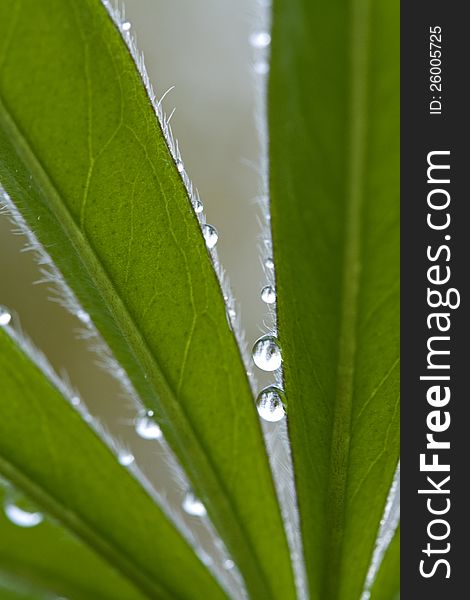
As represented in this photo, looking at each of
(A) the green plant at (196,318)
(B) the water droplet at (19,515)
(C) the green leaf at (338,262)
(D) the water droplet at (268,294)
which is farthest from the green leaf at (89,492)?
(D) the water droplet at (268,294)

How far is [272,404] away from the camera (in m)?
1.09

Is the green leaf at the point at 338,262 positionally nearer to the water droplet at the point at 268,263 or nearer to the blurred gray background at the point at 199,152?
the water droplet at the point at 268,263

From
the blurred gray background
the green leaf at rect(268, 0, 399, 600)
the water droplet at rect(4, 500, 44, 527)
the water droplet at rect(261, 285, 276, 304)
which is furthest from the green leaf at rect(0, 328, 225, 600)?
the blurred gray background

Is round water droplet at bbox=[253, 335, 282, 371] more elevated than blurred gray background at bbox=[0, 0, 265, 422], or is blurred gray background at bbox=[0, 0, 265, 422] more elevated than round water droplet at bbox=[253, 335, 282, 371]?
blurred gray background at bbox=[0, 0, 265, 422]

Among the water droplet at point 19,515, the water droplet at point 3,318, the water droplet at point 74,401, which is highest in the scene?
the water droplet at point 3,318

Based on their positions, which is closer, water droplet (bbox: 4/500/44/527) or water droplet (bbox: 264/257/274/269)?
water droplet (bbox: 264/257/274/269)

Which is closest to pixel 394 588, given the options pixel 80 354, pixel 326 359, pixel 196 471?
pixel 196 471

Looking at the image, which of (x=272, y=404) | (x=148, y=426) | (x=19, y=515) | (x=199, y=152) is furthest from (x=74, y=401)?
(x=199, y=152)

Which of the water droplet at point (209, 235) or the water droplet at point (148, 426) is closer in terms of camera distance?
the water droplet at point (209, 235)

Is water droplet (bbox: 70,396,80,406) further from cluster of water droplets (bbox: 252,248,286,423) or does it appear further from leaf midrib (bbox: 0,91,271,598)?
cluster of water droplets (bbox: 252,248,286,423)

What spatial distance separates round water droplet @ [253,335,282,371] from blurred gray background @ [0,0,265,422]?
199cm

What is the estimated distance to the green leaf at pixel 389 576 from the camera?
1197mm

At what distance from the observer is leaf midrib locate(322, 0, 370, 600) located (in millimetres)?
711

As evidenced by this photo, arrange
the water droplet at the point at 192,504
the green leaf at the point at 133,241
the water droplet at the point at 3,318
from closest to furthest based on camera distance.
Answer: the green leaf at the point at 133,241 < the water droplet at the point at 3,318 < the water droplet at the point at 192,504
